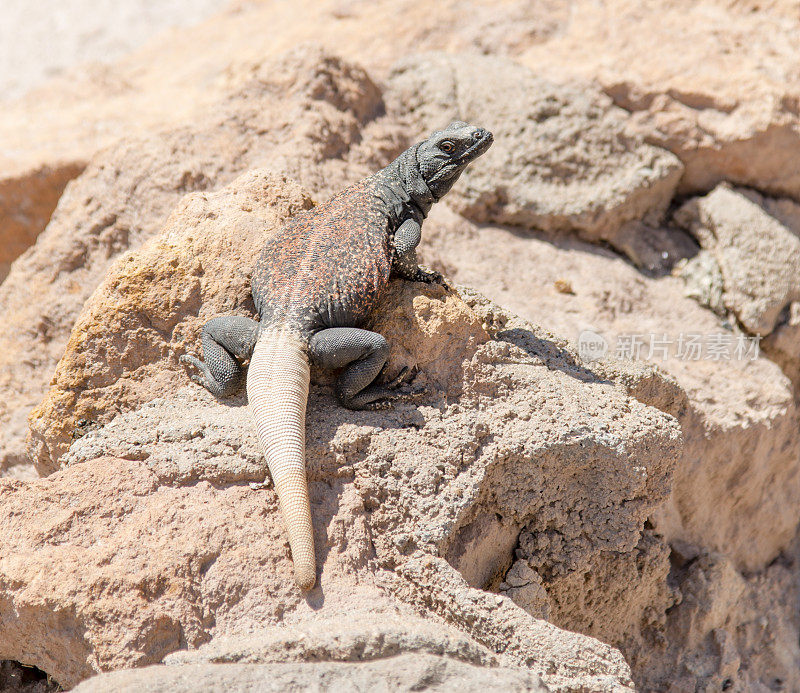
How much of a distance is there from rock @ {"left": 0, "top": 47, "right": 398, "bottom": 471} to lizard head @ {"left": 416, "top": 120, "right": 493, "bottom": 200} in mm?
1031

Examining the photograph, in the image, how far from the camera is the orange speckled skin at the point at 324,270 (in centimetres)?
395

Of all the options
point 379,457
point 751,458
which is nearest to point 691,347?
point 751,458

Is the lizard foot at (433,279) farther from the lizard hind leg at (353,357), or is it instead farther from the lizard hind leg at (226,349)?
the lizard hind leg at (226,349)

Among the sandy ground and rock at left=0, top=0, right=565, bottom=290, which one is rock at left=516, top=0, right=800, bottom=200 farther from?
the sandy ground

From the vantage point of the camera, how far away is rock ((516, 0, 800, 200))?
649 centimetres

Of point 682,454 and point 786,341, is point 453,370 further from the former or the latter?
point 786,341

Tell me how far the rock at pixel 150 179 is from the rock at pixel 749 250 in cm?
293

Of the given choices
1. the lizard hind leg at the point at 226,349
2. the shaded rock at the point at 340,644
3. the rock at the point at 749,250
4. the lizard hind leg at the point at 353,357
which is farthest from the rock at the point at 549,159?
the shaded rock at the point at 340,644

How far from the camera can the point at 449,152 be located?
4723 millimetres

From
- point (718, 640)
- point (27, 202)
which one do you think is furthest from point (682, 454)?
point (27, 202)

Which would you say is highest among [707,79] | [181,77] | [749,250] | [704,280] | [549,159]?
[181,77]

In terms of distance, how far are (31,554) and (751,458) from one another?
4.88 metres

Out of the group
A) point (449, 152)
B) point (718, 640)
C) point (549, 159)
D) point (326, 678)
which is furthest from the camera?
point (549, 159)

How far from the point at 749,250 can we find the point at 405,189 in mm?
3274
